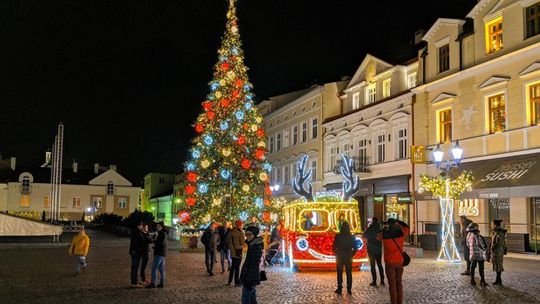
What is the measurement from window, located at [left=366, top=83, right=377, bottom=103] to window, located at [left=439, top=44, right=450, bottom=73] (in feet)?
21.7

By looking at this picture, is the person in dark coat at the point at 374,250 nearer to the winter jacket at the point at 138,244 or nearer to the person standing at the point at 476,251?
the person standing at the point at 476,251

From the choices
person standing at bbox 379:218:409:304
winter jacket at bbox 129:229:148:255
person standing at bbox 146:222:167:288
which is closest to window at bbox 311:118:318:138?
winter jacket at bbox 129:229:148:255

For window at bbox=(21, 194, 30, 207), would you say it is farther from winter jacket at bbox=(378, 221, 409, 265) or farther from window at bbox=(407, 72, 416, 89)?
winter jacket at bbox=(378, 221, 409, 265)

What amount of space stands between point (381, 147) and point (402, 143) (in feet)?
7.38

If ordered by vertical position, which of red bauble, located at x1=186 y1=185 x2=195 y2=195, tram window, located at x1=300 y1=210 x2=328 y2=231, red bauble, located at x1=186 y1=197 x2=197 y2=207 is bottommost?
tram window, located at x1=300 y1=210 x2=328 y2=231

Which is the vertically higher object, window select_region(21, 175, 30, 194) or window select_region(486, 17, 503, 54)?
window select_region(486, 17, 503, 54)

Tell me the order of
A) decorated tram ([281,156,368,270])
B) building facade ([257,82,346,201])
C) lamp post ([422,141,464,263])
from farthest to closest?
building facade ([257,82,346,201]) < lamp post ([422,141,464,263]) < decorated tram ([281,156,368,270])

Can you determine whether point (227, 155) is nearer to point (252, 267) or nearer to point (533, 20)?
point (533, 20)

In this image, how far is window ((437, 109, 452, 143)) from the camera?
96.1 feet

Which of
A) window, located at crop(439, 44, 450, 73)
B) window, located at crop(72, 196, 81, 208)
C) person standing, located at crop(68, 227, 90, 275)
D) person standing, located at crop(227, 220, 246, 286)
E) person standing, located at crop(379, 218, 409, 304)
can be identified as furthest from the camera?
window, located at crop(72, 196, 81, 208)

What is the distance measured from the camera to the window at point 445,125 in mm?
29281

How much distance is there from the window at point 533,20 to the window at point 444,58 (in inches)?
218

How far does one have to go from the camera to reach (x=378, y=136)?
35406 millimetres

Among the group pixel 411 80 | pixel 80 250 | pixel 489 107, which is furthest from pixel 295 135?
pixel 80 250
